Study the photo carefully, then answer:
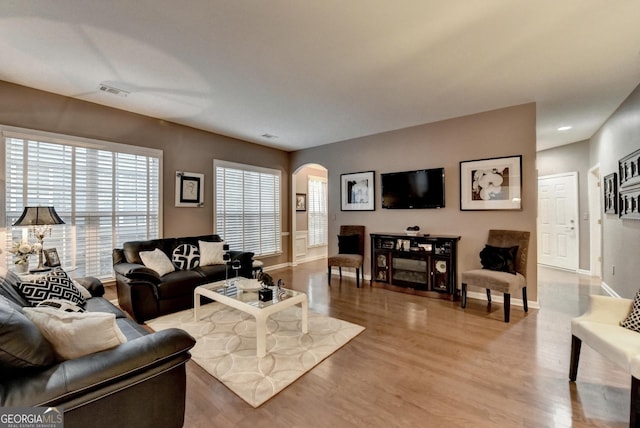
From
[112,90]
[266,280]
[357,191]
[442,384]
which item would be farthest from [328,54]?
[357,191]

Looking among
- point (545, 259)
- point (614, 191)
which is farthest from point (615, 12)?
point (545, 259)

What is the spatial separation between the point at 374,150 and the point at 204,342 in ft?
13.2

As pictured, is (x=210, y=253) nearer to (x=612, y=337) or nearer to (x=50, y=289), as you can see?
(x=50, y=289)

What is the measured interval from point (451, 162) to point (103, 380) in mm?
4485

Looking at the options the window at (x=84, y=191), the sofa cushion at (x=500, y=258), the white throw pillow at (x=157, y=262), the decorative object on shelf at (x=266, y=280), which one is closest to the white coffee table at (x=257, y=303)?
the decorative object on shelf at (x=266, y=280)

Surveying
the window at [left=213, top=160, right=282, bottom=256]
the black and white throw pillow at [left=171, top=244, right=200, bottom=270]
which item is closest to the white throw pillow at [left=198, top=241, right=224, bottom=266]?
the black and white throw pillow at [left=171, top=244, right=200, bottom=270]

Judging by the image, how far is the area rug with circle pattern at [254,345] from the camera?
2.04m

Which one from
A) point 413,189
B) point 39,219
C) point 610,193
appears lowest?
point 39,219

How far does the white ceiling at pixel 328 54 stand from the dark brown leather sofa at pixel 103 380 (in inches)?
82.0

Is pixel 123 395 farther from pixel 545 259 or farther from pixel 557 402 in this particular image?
pixel 545 259

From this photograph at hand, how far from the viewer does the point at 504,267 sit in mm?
3467

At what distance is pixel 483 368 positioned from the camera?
2195mm

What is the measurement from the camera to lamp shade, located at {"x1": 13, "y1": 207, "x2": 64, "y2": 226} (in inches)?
106

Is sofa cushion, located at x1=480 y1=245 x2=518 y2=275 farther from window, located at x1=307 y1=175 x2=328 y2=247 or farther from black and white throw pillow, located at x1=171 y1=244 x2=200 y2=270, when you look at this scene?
window, located at x1=307 y1=175 x2=328 y2=247
